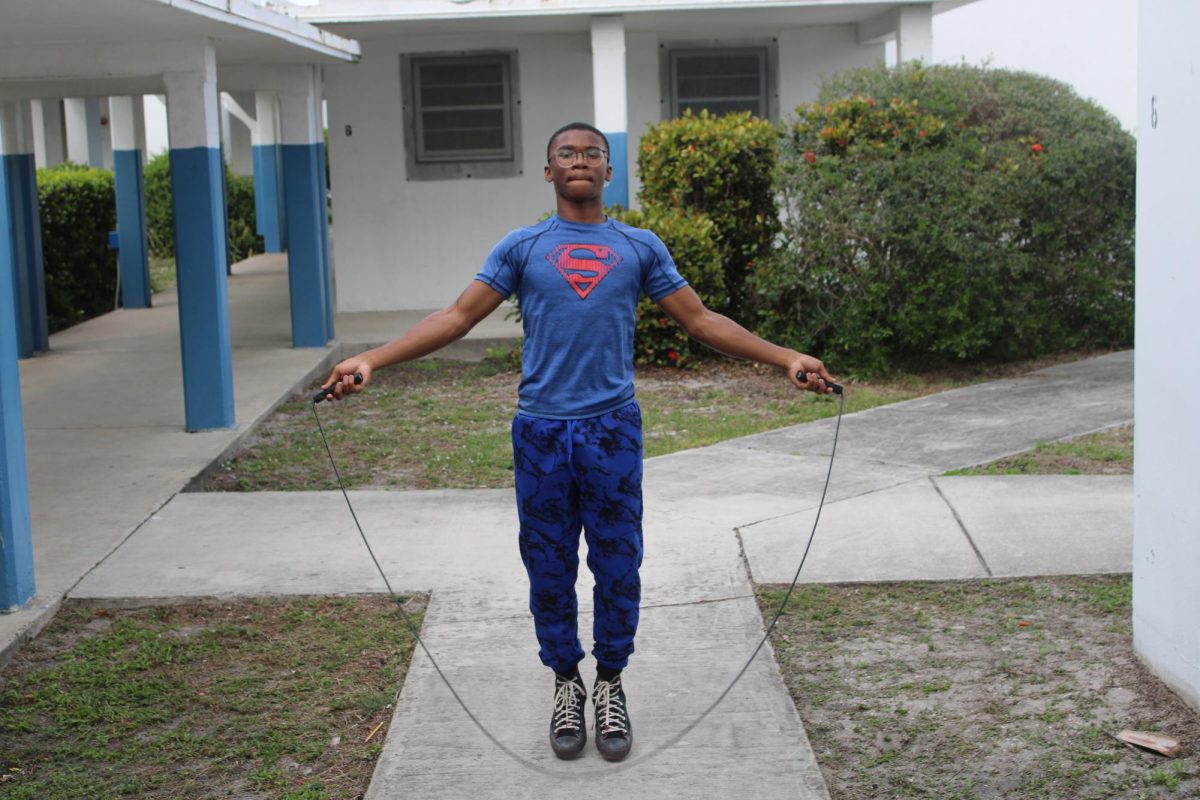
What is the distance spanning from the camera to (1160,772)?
405cm

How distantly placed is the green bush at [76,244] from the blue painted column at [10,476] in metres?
9.37

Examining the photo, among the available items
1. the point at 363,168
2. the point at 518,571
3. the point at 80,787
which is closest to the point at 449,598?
the point at 518,571

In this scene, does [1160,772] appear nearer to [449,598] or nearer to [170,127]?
[449,598]

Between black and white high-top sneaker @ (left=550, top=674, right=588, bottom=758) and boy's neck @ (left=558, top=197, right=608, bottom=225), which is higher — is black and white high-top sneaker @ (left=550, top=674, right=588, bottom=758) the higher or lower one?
the lower one

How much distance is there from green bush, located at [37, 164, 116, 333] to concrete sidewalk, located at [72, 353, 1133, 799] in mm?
8392

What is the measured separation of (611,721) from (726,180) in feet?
25.4

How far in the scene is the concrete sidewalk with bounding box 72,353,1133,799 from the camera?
424 centimetres

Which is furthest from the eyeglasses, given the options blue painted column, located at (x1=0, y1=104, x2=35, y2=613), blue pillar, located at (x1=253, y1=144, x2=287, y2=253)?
blue pillar, located at (x1=253, y1=144, x2=287, y2=253)

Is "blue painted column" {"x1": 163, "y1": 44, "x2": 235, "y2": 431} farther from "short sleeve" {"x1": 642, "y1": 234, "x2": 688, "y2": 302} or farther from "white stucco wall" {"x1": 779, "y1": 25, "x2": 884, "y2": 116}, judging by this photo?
"white stucco wall" {"x1": 779, "y1": 25, "x2": 884, "y2": 116}

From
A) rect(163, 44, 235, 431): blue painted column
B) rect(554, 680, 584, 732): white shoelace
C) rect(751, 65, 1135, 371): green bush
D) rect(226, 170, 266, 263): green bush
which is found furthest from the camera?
rect(226, 170, 266, 263): green bush

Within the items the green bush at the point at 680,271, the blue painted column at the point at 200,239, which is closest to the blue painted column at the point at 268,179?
the green bush at the point at 680,271

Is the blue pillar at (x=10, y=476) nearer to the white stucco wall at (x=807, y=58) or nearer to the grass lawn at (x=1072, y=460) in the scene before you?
the grass lawn at (x=1072, y=460)

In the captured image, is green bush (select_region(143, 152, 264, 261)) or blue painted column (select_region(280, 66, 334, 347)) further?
green bush (select_region(143, 152, 264, 261))

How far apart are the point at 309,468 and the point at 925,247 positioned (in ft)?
14.7
